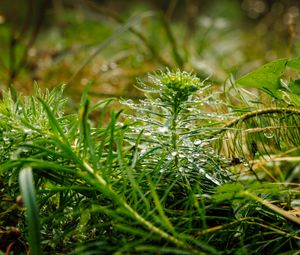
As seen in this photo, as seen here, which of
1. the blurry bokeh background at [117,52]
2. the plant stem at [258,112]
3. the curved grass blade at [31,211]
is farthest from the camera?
the blurry bokeh background at [117,52]

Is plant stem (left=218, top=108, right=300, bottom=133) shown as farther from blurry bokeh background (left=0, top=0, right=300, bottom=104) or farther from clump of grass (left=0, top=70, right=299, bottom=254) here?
blurry bokeh background (left=0, top=0, right=300, bottom=104)

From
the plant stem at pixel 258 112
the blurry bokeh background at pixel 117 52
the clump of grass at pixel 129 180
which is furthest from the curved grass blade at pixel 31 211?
the blurry bokeh background at pixel 117 52

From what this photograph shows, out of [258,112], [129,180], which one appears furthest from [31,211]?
[258,112]

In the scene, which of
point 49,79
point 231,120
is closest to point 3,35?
point 49,79

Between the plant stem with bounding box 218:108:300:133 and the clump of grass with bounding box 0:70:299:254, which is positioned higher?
the plant stem with bounding box 218:108:300:133

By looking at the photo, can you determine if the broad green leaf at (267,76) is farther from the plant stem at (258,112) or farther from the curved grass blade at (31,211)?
the curved grass blade at (31,211)

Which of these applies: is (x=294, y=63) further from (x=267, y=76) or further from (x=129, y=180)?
(x=129, y=180)

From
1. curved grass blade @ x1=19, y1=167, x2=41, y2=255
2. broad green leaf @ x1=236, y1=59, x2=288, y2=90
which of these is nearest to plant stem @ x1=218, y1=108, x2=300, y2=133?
broad green leaf @ x1=236, y1=59, x2=288, y2=90

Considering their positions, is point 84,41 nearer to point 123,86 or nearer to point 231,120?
point 123,86

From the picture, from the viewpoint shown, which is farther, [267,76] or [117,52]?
[117,52]

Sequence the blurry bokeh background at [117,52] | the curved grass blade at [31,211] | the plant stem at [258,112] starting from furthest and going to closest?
the blurry bokeh background at [117,52], the plant stem at [258,112], the curved grass blade at [31,211]
